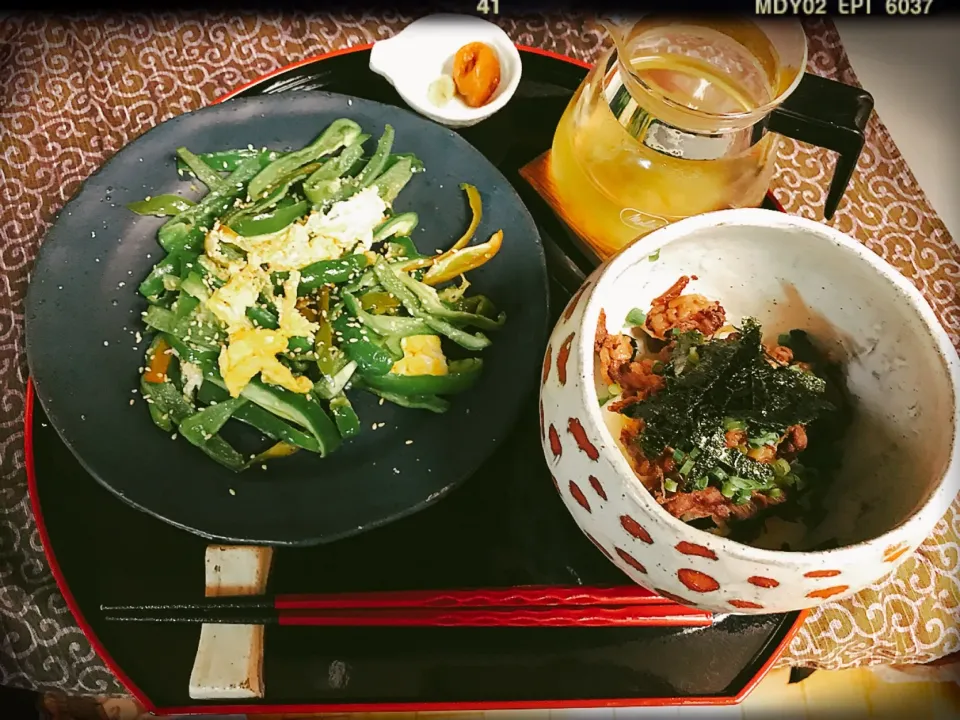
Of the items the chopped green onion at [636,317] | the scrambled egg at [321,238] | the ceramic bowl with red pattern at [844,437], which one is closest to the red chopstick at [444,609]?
the ceramic bowl with red pattern at [844,437]

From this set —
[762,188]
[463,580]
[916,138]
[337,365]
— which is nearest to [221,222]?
[337,365]

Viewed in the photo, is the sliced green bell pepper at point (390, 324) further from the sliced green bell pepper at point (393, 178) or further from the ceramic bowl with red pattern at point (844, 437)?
the ceramic bowl with red pattern at point (844, 437)

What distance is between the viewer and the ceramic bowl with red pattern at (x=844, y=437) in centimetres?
47

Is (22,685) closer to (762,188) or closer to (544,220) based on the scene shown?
(544,220)

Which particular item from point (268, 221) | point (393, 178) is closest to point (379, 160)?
point (393, 178)

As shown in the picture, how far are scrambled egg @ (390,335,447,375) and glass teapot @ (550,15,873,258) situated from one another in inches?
7.9

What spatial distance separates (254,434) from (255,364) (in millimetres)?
67

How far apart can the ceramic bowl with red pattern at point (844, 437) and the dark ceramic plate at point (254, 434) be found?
0.48 ft

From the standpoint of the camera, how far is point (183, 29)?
3.13 ft

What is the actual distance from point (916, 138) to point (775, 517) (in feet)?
1.99

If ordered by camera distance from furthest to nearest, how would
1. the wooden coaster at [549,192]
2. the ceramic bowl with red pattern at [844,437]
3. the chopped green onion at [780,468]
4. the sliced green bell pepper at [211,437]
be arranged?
the wooden coaster at [549,192] < the sliced green bell pepper at [211,437] < the chopped green onion at [780,468] < the ceramic bowl with red pattern at [844,437]

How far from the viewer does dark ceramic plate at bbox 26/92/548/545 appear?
672mm

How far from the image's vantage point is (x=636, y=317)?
0.64 m

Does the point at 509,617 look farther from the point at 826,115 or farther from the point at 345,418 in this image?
the point at 826,115
